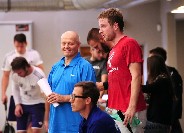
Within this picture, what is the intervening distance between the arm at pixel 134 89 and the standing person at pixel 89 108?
7.4 inches

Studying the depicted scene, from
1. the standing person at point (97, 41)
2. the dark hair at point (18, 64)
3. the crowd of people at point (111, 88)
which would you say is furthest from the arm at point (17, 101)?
the standing person at point (97, 41)

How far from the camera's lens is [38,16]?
35.2ft

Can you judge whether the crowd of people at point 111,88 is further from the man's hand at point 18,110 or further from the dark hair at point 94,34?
the man's hand at point 18,110

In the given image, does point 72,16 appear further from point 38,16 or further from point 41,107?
point 41,107

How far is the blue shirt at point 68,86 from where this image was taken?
4.47 meters

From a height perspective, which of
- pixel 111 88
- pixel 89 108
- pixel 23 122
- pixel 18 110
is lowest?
pixel 23 122

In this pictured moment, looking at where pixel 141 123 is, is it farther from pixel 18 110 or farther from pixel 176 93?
pixel 18 110

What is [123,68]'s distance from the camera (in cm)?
398

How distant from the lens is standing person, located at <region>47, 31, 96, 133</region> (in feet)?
14.7

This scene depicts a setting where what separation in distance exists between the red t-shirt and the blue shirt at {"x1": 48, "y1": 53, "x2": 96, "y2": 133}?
1.53 ft

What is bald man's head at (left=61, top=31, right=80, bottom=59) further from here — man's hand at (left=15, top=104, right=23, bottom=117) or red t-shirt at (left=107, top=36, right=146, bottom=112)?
man's hand at (left=15, top=104, right=23, bottom=117)

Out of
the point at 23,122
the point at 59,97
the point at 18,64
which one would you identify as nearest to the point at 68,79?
the point at 59,97

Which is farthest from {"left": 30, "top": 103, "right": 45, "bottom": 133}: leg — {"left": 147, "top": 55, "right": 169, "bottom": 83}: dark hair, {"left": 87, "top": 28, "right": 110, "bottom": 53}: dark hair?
{"left": 147, "top": 55, "right": 169, "bottom": 83}: dark hair

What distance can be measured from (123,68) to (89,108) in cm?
45
